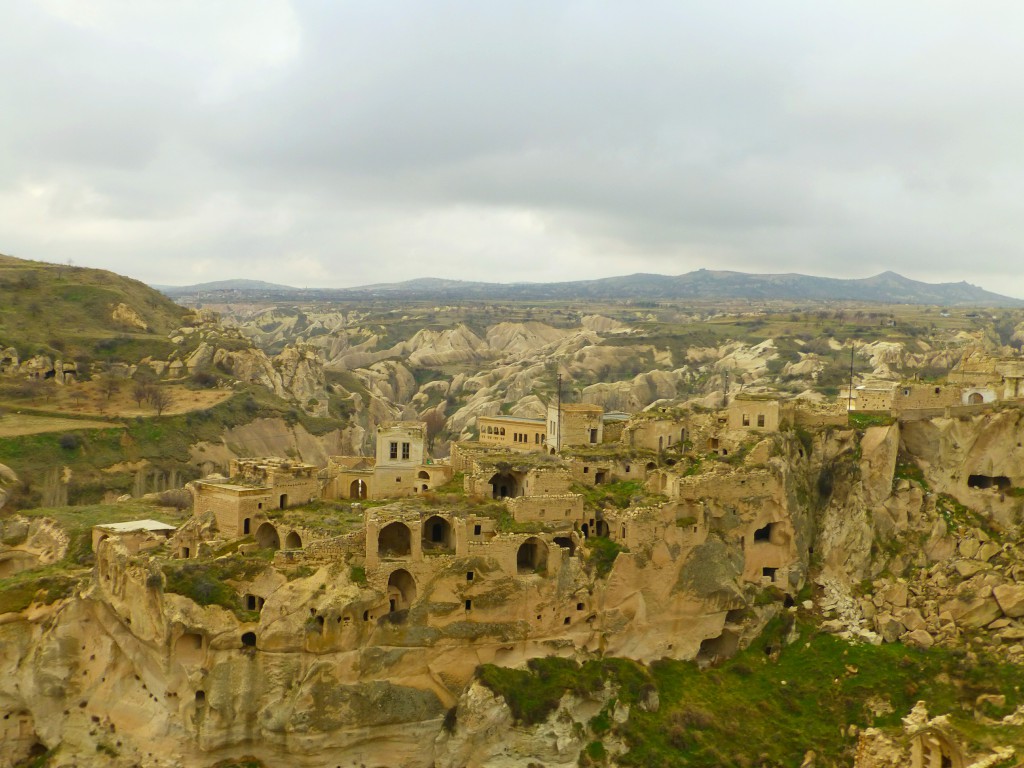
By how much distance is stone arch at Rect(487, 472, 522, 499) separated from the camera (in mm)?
42062

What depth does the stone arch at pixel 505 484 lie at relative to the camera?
138 feet

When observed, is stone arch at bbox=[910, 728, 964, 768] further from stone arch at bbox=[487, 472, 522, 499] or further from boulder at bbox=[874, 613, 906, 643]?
stone arch at bbox=[487, 472, 522, 499]

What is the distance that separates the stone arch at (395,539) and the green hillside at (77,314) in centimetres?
5711

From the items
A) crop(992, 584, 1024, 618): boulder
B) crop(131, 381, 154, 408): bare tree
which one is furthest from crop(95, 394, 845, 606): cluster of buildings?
crop(131, 381, 154, 408): bare tree

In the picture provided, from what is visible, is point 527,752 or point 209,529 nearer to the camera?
point 527,752

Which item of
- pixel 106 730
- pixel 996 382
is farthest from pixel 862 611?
pixel 106 730

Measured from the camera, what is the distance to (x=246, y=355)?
3691 inches

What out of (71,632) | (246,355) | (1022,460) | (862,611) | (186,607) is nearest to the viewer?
(186,607)

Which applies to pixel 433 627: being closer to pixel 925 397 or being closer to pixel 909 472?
pixel 909 472

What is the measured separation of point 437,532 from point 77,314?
7224 centimetres

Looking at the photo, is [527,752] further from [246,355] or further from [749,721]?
[246,355]

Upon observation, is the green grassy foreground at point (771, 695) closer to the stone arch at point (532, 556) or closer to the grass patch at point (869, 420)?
the stone arch at point (532, 556)

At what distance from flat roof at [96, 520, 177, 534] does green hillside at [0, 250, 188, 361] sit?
4613 cm

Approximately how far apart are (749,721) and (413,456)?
17.7 metres
